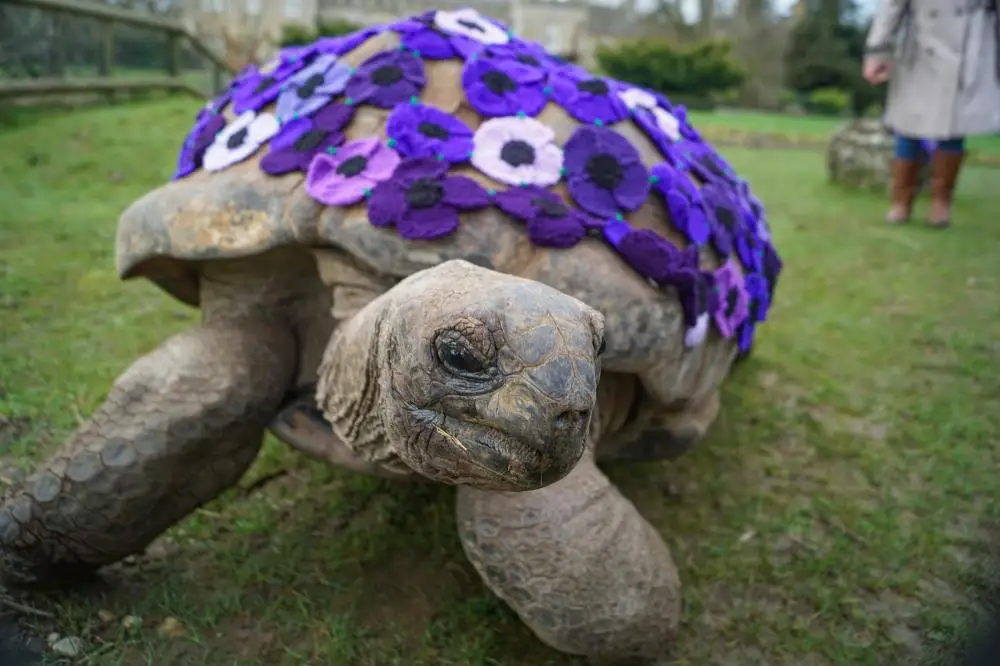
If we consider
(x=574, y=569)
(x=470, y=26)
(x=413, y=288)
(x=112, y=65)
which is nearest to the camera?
(x=413, y=288)

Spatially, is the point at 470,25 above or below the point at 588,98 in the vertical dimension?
above

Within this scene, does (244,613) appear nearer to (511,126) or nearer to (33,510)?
(33,510)

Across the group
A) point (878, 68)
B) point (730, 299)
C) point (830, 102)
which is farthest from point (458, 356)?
point (830, 102)

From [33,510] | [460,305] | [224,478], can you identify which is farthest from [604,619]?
[33,510]

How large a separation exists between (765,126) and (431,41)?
33.6ft

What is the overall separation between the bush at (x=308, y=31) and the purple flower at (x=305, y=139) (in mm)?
6694

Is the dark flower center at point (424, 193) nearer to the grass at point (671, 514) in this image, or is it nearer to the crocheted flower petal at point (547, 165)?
the crocheted flower petal at point (547, 165)

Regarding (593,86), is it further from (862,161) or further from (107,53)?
(862,161)

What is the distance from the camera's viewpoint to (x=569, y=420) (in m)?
1.01

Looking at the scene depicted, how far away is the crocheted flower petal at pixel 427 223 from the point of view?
1.54m

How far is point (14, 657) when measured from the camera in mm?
1135

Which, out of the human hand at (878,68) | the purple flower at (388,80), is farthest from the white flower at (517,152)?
the human hand at (878,68)

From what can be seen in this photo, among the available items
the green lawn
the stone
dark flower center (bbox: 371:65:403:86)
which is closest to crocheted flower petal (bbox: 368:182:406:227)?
dark flower center (bbox: 371:65:403:86)

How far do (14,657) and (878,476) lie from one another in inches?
86.4
